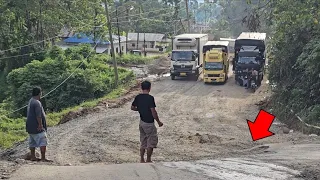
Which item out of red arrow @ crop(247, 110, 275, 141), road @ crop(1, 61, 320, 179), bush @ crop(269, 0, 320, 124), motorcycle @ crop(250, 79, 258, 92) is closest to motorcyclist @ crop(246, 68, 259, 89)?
motorcycle @ crop(250, 79, 258, 92)

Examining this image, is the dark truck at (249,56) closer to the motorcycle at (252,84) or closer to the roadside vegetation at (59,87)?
the motorcycle at (252,84)

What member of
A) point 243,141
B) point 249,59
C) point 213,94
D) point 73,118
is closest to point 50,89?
point 73,118

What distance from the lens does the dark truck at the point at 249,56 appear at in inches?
1189

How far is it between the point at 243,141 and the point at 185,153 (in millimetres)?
3069

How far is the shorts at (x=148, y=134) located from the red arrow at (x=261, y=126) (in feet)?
21.6

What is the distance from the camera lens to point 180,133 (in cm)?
1761

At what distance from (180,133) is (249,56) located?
14.7 m

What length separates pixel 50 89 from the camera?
30219 millimetres

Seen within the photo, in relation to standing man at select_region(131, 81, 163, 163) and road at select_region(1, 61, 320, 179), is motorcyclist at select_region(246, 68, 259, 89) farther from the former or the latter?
standing man at select_region(131, 81, 163, 163)

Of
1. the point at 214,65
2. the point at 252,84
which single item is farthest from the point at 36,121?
the point at 214,65

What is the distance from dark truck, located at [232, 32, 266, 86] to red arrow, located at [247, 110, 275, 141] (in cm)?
831

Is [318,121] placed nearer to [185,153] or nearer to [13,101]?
[185,153]

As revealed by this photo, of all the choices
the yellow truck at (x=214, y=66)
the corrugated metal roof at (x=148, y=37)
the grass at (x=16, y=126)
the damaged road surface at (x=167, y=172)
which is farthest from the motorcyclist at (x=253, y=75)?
the corrugated metal roof at (x=148, y=37)

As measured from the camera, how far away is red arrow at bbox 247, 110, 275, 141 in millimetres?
16109
